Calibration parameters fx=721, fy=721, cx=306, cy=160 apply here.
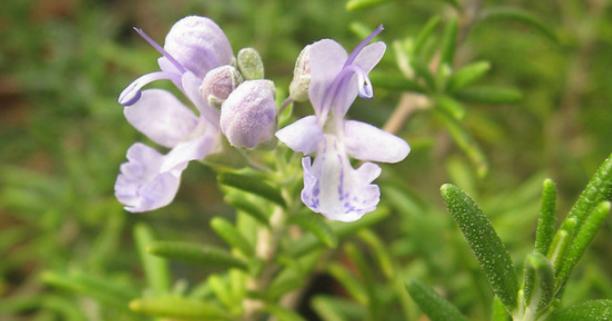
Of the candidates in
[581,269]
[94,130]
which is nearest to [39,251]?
[94,130]

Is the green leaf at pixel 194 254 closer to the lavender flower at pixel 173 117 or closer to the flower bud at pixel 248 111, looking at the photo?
the lavender flower at pixel 173 117

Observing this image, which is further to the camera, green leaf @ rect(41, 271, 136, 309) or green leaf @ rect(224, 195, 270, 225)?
green leaf @ rect(41, 271, 136, 309)

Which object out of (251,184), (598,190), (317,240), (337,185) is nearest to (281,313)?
(317,240)

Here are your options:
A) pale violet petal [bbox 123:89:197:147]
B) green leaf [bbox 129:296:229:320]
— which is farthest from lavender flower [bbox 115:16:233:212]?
green leaf [bbox 129:296:229:320]

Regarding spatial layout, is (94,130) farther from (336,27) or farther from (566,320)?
(566,320)

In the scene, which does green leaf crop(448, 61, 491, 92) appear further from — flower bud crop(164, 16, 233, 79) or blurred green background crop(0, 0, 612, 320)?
flower bud crop(164, 16, 233, 79)

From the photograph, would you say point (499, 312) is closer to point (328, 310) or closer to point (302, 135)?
point (302, 135)
